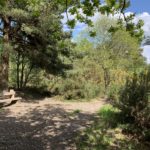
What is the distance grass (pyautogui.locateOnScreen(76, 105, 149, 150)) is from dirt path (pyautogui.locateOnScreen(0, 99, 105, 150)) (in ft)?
0.89

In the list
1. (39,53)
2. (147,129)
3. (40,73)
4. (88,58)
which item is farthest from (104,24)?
(147,129)

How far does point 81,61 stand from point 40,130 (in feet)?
42.2

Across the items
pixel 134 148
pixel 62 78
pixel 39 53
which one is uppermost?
pixel 39 53

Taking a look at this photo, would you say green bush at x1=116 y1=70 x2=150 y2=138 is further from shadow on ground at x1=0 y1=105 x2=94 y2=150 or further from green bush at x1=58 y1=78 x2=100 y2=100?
green bush at x1=58 y1=78 x2=100 y2=100

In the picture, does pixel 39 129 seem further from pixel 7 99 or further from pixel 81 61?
pixel 81 61

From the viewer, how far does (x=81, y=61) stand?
2145 centimetres

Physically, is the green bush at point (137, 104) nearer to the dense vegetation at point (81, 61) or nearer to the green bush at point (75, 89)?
the dense vegetation at point (81, 61)

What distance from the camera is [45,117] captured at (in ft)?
35.5

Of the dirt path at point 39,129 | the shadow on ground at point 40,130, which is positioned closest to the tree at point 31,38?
the dirt path at point 39,129

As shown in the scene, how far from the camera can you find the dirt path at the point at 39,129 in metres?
7.61

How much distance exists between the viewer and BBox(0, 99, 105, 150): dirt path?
7609 mm

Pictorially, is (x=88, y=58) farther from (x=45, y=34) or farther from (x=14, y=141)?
(x=14, y=141)

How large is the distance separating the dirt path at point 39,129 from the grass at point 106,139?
10.7 inches

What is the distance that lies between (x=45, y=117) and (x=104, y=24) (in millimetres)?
18495
